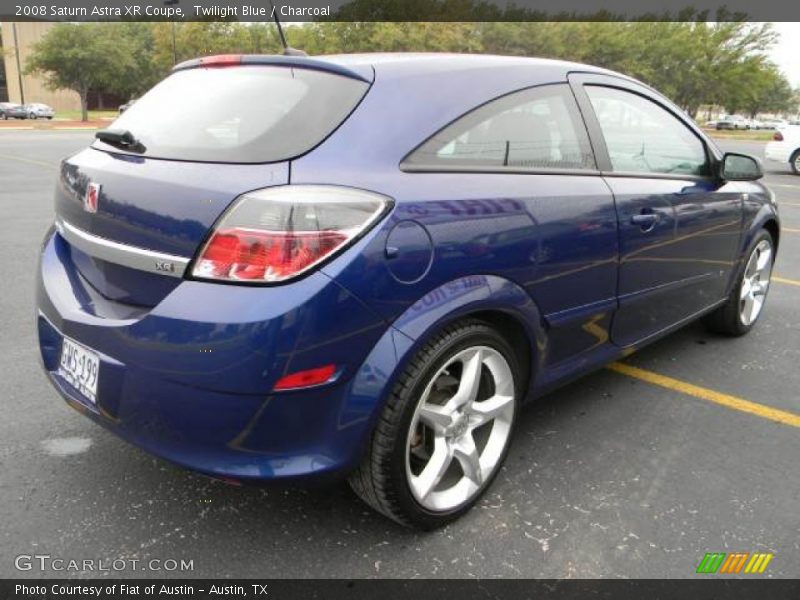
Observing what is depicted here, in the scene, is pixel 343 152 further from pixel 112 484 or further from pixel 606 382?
pixel 606 382

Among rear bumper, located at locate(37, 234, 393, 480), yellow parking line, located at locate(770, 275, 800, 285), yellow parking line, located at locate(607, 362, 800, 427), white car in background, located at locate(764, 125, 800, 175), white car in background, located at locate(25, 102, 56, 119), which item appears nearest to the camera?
rear bumper, located at locate(37, 234, 393, 480)

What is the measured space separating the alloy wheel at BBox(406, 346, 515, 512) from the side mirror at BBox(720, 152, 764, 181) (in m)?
1.98

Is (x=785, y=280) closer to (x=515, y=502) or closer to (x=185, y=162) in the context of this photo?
(x=515, y=502)

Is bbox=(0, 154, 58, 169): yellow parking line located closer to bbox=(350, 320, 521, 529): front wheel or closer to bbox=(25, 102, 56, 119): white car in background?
bbox=(350, 320, 521, 529): front wheel

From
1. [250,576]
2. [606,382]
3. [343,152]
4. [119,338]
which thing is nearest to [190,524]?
[250,576]

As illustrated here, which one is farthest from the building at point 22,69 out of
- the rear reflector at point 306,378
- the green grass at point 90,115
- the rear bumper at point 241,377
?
the rear reflector at point 306,378

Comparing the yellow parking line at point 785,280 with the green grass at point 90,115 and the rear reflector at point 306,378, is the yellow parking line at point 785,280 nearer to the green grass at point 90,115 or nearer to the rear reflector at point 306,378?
the rear reflector at point 306,378

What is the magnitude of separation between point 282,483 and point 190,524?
599mm

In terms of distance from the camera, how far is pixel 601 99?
2951mm

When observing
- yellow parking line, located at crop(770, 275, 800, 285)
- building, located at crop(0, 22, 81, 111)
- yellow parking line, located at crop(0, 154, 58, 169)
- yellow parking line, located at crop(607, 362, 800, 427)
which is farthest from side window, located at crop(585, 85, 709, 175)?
building, located at crop(0, 22, 81, 111)

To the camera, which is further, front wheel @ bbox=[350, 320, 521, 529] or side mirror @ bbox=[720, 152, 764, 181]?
side mirror @ bbox=[720, 152, 764, 181]

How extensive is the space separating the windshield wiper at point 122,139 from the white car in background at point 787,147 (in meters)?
17.1

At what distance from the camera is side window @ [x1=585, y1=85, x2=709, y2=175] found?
2.95 meters

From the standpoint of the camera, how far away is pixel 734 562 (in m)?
2.21
